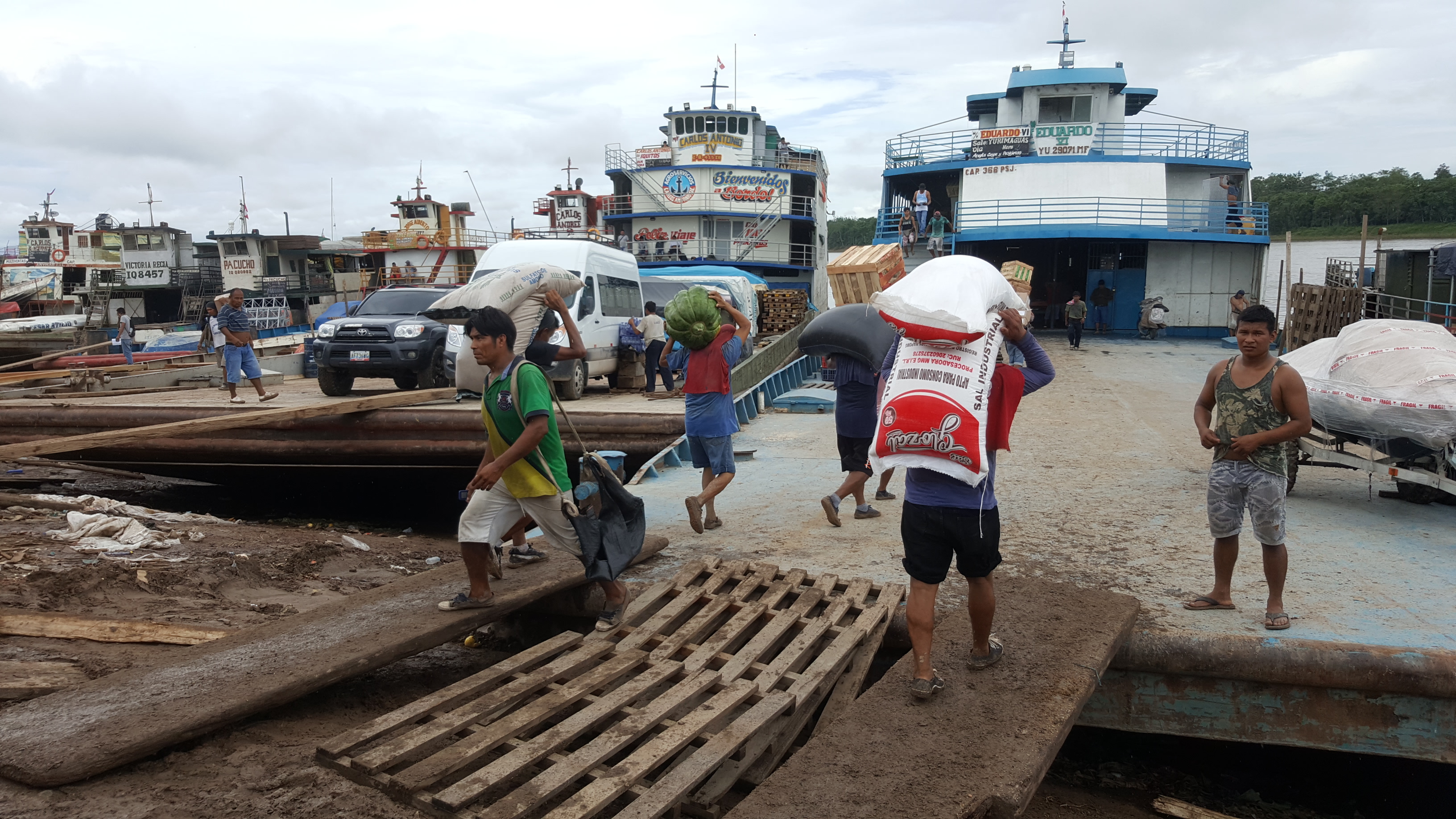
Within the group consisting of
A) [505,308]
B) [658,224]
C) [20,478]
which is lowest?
[20,478]

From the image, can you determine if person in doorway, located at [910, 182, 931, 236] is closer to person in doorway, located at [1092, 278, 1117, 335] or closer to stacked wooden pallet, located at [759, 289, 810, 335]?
stacked wooden pallet, located at [759, 289, 810, 335]

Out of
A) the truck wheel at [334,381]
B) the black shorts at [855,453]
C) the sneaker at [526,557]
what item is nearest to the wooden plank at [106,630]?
Result: the sneaker at [526,557]

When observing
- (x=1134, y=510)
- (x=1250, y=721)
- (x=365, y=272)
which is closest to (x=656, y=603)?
(x=1250, y=721)

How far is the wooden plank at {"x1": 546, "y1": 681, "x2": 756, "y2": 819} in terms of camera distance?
2.83 metres

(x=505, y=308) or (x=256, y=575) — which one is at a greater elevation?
(x=505, y=308)

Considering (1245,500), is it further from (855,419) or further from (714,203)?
(714,203)

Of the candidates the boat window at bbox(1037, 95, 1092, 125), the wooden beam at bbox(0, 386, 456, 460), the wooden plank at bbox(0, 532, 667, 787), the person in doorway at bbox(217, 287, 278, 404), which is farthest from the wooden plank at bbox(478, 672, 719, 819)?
the boat window at bbox(1037, 95, 1092, 125)

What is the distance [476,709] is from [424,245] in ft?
135

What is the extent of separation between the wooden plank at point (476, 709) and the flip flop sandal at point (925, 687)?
4.58ft

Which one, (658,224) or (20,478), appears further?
(658,224)

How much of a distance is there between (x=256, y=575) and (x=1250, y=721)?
559 cm

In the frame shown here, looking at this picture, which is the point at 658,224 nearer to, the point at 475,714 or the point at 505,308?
the point at 505,308

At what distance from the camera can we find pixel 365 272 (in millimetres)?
44188

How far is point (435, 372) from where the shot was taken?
12836 millimetres
